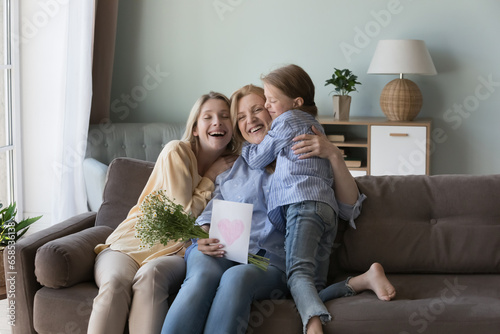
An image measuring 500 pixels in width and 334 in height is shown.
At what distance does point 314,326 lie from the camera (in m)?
1.89

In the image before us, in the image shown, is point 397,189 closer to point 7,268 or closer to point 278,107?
point 278,107

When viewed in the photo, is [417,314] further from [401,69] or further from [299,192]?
[401,69]

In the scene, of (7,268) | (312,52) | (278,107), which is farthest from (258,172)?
(312,52)

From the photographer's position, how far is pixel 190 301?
1916 mm

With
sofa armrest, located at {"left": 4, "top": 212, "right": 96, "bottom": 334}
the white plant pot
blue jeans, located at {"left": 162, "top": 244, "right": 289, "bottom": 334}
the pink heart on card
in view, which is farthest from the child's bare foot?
the white plant pot

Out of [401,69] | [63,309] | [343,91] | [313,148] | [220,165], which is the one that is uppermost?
[401,69]

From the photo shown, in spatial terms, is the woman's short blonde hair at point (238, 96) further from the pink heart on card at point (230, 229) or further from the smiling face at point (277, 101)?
the pink heart on card at point (230, 229)

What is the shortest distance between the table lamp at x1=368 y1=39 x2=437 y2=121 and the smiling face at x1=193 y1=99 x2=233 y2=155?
194 cm

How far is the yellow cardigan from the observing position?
2.28 m

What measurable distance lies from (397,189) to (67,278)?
1.29 meters

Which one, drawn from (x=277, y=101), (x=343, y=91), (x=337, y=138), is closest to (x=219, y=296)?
(x=277, y=101)

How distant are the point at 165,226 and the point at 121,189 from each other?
632 millimetres

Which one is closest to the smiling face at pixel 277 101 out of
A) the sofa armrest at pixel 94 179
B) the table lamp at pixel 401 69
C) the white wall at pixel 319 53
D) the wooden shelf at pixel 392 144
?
the sofa armrest at pixel 94 179

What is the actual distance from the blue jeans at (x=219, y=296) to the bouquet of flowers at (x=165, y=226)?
78 millimetres
